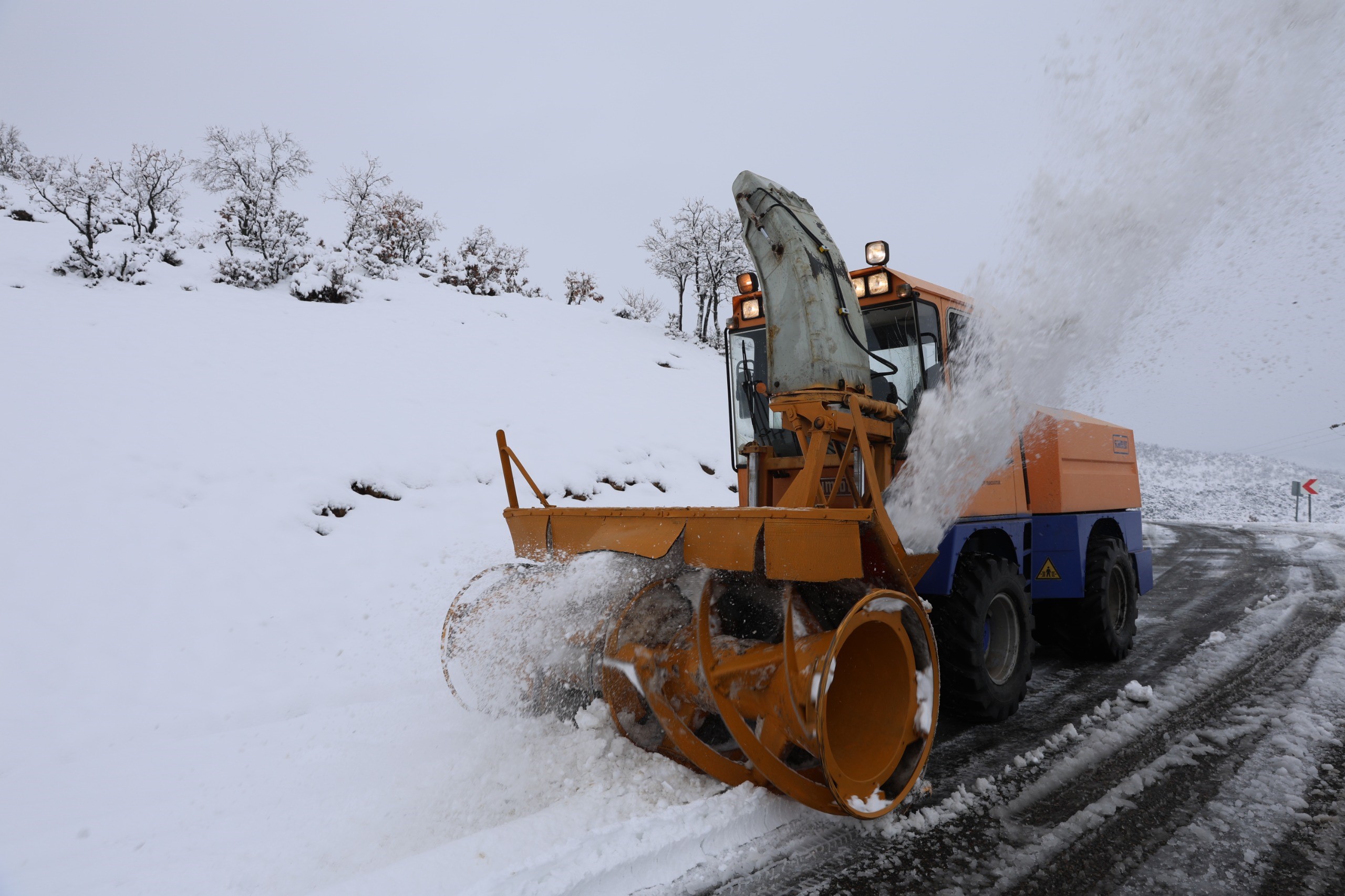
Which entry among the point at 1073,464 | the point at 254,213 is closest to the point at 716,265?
the point at 254,213

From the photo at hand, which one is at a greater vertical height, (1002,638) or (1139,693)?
(1002,638)

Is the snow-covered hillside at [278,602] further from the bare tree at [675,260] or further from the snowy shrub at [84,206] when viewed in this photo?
the bare tree at [675,260]

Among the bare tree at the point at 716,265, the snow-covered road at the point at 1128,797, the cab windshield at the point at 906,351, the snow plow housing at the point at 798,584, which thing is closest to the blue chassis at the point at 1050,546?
the snow plow housing at the point at 798,584

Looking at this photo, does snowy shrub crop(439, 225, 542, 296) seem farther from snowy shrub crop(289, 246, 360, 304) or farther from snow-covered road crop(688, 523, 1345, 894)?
snow-covered road crop(688, 523, 1345, 894)

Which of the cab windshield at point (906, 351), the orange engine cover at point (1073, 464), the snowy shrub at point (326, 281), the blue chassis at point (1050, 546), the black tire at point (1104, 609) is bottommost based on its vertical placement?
the black tire at point (1104, 609)

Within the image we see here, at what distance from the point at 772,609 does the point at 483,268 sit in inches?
961

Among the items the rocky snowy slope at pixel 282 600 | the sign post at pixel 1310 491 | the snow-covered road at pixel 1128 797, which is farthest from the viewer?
the sign post at pixel 1310 491

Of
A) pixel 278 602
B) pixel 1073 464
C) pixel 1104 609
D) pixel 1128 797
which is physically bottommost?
pixel 1128 797

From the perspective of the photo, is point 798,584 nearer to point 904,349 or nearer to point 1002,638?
point 904,349

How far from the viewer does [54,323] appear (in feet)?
30.9

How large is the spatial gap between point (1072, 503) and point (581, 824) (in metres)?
4.11

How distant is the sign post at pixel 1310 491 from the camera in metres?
19.5

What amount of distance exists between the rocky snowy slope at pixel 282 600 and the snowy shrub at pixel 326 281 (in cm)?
75

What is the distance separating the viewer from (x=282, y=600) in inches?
220
